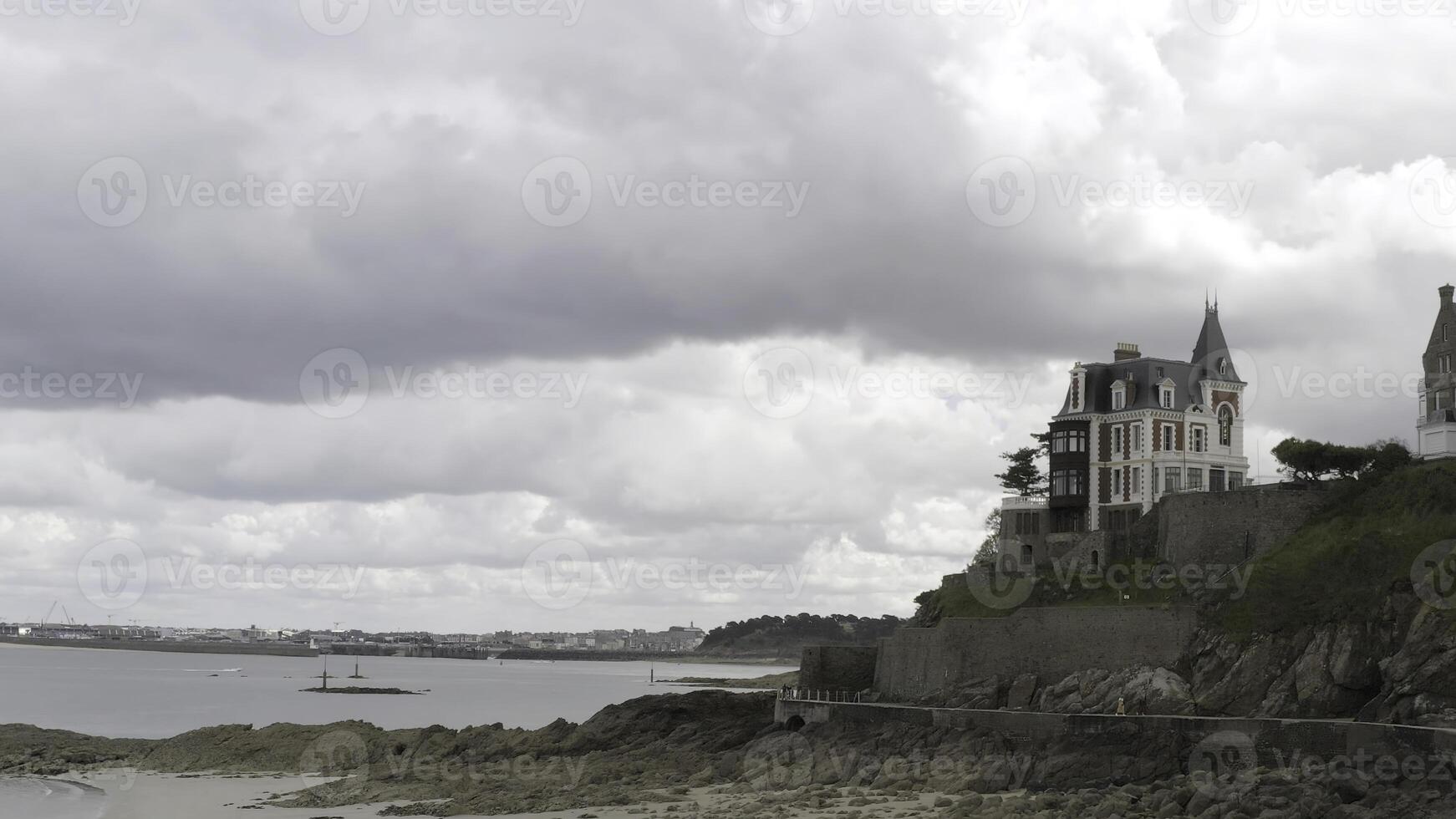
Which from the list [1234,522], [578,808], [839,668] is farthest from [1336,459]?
[578,808]

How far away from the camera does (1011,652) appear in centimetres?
5906

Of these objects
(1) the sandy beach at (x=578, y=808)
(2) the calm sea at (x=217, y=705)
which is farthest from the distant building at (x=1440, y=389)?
(2) the calm sea at (x=217, y=705)

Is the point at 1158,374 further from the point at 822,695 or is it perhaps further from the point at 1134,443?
the point at 822,695

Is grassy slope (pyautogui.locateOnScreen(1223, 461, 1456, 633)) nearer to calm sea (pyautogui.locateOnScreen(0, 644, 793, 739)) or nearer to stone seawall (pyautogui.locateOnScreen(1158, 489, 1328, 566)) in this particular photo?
stone seawall (pyautogui.locateOnScreen(1158, 489, 1328, 566))

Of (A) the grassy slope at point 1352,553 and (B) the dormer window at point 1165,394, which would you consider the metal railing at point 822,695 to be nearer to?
(A) the grassy slope at point 1352,553

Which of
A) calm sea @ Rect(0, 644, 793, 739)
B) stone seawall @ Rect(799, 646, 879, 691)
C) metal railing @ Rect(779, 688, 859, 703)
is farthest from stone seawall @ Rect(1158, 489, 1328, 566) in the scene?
calm sea @ Rect(0, 644, 793, 739)

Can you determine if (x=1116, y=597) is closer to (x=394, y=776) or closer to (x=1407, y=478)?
(x=1407, y=478)

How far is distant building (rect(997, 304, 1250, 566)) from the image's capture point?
212 ft

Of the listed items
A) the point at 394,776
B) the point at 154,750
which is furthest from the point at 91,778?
the point at 394,776

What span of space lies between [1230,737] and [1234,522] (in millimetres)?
13294

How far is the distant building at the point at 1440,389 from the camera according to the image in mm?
67750

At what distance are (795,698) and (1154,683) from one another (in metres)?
17.2

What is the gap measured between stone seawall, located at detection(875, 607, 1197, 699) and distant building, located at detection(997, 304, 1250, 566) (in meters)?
6.83

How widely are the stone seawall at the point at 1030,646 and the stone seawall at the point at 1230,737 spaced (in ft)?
14.0
